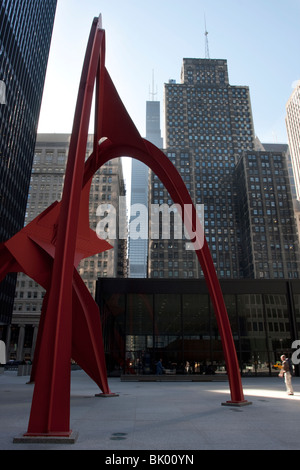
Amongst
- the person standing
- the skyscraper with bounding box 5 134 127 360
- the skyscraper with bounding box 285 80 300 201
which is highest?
the skyscraper with bounding box 285 80 300 201

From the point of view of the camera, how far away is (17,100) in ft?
202

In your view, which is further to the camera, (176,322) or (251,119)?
(251,119)

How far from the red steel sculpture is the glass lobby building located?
13.3m

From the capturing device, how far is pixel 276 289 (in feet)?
95.0

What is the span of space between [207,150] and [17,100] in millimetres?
80191

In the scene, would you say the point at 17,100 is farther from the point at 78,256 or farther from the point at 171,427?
the point at 171,427

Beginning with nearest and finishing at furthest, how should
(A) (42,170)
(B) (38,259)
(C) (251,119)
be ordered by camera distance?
(B) (38,259) < (A) (42,170) < (C) (251,119)

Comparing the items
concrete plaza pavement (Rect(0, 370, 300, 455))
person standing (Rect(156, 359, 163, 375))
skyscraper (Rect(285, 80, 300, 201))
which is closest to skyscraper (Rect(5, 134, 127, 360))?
person standing (Rect(156, 359, 163, 375))

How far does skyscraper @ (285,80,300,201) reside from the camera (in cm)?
13612

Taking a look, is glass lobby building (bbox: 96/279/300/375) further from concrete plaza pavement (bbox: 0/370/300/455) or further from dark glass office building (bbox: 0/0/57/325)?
dark glass office building (bbox: 0/0/57/325)

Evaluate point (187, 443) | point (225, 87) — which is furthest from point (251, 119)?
point (187, 443)

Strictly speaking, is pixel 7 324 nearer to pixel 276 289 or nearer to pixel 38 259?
pixel 276 289
